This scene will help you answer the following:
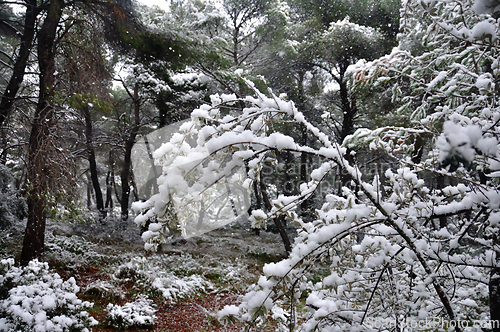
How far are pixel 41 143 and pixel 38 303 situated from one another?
9.20 feet

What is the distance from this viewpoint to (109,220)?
11.3m

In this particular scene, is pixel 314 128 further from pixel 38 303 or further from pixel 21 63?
pixel 21 63

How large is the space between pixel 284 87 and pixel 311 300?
9.69 meters

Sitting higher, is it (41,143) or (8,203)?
(41,143)

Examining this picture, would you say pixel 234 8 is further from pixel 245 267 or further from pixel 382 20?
pixel 245 267

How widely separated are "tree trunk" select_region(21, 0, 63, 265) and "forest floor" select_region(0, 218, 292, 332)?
2.21 feet

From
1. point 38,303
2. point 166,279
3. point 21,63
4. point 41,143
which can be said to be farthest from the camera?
point 166,279

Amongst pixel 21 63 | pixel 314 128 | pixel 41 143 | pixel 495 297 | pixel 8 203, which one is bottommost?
pixel 495 297

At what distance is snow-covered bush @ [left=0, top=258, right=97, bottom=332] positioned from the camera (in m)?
3.03

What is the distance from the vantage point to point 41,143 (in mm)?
4871

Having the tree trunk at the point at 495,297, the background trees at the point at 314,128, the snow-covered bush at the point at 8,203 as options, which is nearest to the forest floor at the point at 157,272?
the snow-covered bush at the point at 8,203

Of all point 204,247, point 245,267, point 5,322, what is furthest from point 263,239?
point 5,322

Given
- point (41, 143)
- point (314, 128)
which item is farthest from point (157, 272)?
point (314, 128)

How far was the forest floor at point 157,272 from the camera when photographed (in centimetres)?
493
